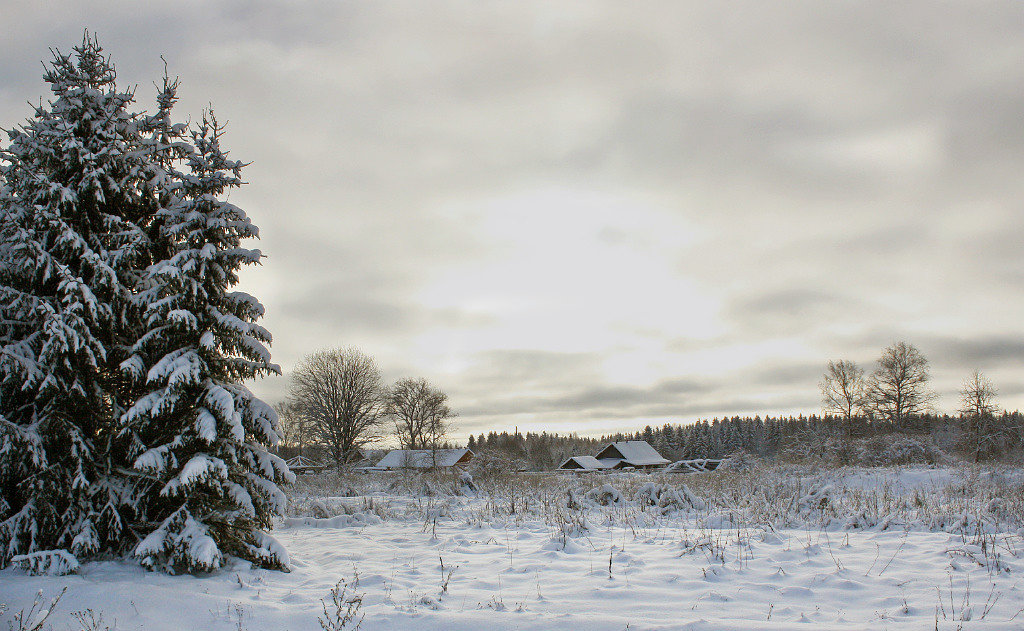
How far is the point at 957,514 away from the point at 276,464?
38.1 ft

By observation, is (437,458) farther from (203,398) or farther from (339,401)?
(203,398)

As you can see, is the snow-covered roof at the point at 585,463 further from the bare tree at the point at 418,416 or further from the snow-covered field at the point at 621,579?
the snow-covered field at the point at 621,579

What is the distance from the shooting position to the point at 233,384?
849 cm

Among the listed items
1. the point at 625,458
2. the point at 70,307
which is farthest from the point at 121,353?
the point at 625,458

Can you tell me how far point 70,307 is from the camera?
8.05 meters

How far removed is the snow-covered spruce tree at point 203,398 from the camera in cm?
769

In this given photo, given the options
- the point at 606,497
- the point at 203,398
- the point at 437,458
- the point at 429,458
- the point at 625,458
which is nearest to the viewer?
the point at 203,398

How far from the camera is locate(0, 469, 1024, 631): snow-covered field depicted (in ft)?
16.8

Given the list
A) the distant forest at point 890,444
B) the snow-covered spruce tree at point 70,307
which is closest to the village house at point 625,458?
the distant forest at point 890,444

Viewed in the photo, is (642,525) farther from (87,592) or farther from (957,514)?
(87,592)

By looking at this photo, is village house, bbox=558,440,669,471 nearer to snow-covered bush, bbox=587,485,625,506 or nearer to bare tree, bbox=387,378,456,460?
bare tree, bbox=387,378,456,460

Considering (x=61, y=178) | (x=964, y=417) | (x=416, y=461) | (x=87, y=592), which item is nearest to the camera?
(x=87, y=592)

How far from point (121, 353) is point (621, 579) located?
8443 millimetres

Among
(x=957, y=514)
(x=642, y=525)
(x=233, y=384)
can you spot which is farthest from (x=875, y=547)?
(x=233, y=384)
